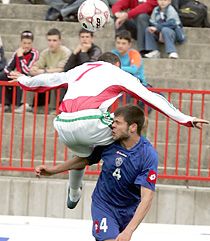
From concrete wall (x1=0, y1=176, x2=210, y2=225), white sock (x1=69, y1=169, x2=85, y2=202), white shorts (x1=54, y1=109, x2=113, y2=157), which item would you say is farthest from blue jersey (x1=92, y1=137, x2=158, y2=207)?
concrete wall (x1=0, y1=176, x2=210, y2=225)

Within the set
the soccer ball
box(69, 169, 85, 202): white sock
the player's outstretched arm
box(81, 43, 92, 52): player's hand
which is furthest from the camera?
box(81, 43, 92, 52): player's hand

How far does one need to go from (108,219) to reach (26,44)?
20.9ft

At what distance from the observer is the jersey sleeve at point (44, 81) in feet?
32.5

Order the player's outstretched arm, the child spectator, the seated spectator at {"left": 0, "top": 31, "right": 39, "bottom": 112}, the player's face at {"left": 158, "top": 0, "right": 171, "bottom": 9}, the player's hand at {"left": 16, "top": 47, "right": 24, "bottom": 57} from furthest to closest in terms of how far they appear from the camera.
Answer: the player's face at {"left": 158, "top": 0, "right": 171, "bottom": 9}
the player's hand at {"left": 16, "top": 47, "right": 24, "bottom": 57}
the seated spectator at {"left": 0, "top": 31, "right": 39, "bottom": 112}
the child spectator
the player's outstretched arm

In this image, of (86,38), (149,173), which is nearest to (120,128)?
(149,173)

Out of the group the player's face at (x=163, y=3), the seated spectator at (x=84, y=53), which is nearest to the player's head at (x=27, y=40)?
the seated spectator at (x=84, y=53)

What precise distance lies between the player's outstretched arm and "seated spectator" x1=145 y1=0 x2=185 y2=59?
6672mm

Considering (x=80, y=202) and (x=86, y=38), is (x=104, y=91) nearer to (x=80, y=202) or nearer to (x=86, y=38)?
(x=80, y=202)

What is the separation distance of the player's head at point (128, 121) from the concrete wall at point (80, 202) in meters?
4.16

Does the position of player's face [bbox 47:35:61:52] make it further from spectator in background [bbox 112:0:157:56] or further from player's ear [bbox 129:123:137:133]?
player's ear [bbox 129:123:137:133]

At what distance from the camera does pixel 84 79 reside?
31.5 feet

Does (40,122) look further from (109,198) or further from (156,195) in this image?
(109,198)

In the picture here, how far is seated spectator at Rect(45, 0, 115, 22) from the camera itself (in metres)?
17.2

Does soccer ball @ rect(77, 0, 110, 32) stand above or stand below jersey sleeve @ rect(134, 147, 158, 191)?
above
